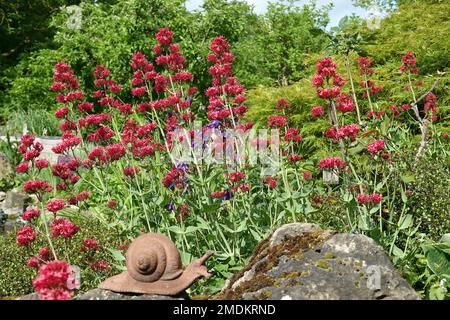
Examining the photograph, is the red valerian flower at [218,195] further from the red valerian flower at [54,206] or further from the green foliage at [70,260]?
the red valerian flower at [54,206]

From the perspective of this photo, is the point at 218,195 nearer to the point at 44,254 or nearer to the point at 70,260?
the point at 44,254

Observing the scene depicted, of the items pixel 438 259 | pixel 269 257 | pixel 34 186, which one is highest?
pixel 34 186

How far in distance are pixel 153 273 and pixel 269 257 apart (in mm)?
610

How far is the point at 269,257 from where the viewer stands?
291 cm

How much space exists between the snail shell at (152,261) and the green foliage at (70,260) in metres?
1.58

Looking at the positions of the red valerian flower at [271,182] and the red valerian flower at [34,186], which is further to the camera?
the red valerian flower at [271,182]

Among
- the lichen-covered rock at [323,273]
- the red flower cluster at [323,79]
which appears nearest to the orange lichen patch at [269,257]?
the lichen-covered rock at [323,273]

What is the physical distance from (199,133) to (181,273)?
194cm

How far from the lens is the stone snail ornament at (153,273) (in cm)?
→ 255

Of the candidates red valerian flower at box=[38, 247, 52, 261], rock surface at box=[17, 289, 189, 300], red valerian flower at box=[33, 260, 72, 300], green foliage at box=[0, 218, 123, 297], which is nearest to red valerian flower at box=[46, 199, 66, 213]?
red valerian flower at box=[38, 247, 52, 261]

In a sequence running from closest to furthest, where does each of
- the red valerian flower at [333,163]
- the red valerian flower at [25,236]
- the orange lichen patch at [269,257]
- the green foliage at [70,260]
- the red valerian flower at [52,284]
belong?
the red valerian flower at [52,284] < the orange lichen patch at [269,257] < the red valerian flower at [25,236] < the red valerian flower at [333,163] < the green foliage at [70,260]

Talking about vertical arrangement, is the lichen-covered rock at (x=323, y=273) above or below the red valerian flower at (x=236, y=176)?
below

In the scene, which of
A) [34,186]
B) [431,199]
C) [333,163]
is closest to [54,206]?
[34,186]
